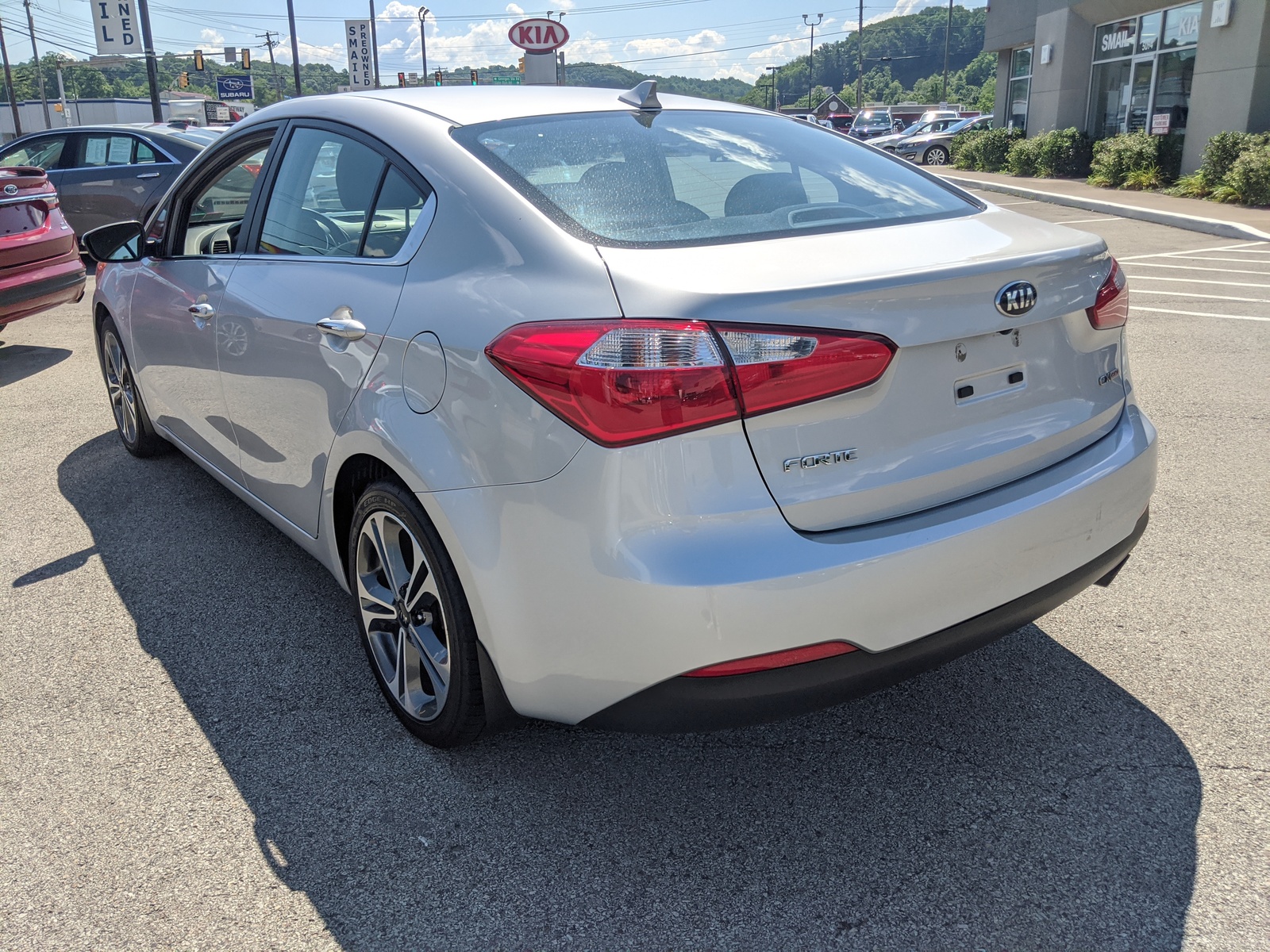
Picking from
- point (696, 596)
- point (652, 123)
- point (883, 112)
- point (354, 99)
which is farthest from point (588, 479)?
point (883, 112)

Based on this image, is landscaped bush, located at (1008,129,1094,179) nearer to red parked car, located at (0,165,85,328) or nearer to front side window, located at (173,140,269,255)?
red parked car, located at (0,165,85,328)

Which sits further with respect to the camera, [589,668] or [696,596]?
[589,668]

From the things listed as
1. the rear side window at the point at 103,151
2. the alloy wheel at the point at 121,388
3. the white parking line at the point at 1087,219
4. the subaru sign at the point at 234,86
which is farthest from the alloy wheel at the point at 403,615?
the subaru sign at the point at 234,86

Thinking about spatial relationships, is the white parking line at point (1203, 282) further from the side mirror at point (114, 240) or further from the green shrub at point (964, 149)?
the green shrub at point (964, 149)

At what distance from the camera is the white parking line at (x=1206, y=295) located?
28.9 feet

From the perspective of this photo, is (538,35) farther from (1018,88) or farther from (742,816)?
(742,816)

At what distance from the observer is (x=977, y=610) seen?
227cm

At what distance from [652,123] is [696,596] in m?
1.62

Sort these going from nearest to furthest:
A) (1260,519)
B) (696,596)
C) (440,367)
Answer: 1. (696,596)
2. (440,367)
3. (1260,519)

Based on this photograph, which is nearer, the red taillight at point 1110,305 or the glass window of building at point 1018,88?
the red taillight at point 1110,305

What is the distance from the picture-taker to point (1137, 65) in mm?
22562

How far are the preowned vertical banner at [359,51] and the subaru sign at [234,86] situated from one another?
20205mm

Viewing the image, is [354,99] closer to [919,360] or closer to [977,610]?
[919,360]

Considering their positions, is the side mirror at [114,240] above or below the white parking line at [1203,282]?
above
